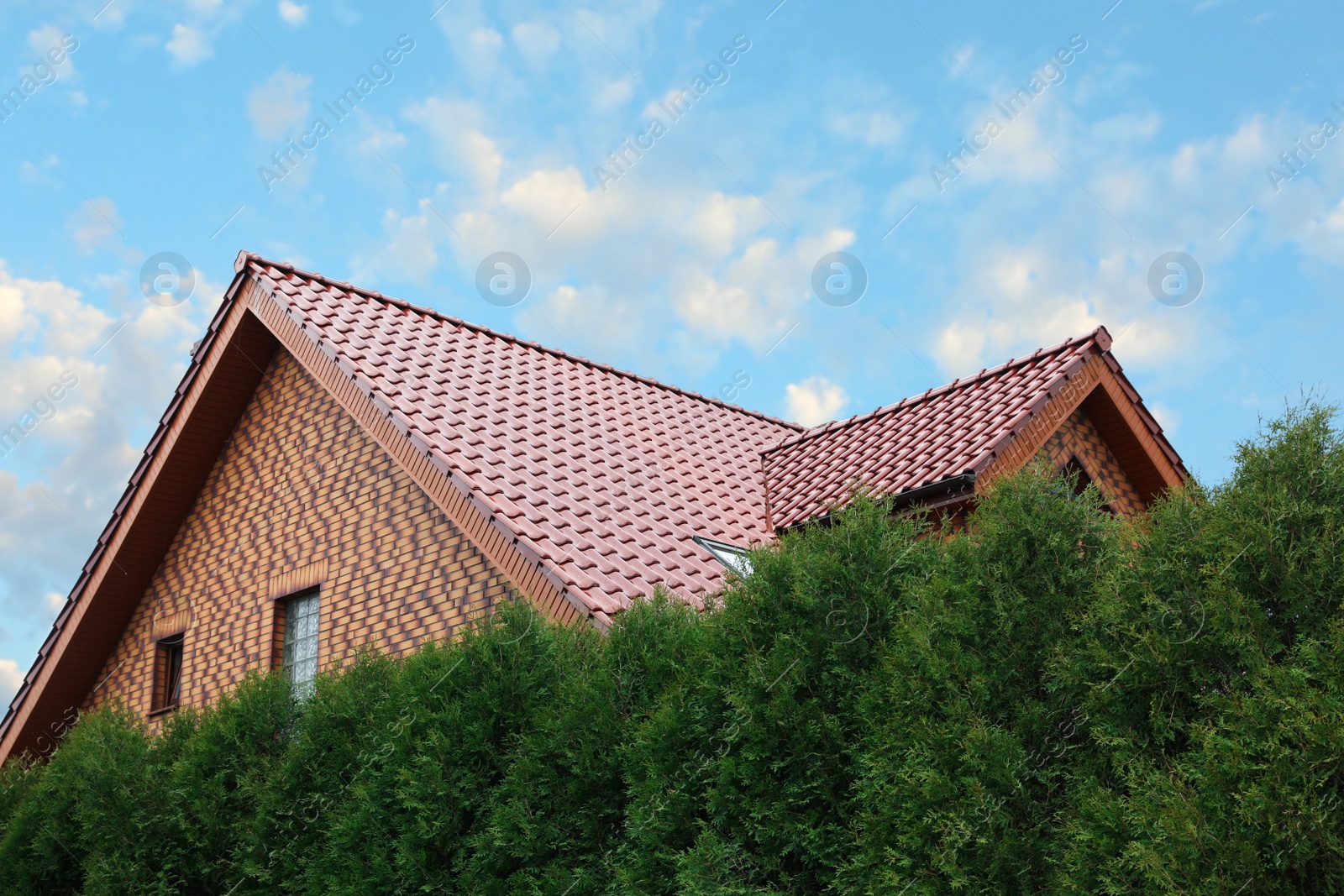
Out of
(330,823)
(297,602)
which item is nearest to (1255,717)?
(330,823)

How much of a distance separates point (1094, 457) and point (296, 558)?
887cm

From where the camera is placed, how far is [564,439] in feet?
39.9

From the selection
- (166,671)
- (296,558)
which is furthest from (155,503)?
(296,558)

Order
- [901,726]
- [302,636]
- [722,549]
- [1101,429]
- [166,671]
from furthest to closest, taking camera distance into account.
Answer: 1. [166,671]
2. [1101,429]
3. [302,636]
4. [722,549]
5. [901,726]

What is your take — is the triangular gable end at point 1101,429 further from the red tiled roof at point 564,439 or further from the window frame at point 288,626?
the window frame at point 288,626

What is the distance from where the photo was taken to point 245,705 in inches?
331

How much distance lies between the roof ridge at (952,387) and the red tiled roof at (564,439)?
727 millimetres

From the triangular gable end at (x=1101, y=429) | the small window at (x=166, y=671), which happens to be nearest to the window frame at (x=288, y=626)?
the small window at (x=166, y=671)

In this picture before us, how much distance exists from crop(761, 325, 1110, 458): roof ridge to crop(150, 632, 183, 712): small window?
306 inches

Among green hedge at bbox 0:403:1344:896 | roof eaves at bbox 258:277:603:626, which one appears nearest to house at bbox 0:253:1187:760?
roof eaves at bbox 258:277:603:626

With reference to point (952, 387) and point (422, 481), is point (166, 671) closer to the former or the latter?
point (422, 481)

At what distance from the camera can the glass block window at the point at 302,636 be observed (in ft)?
37.0

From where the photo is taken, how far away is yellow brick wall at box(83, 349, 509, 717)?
995 centimetres

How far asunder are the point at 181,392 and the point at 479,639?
803 centimetres
